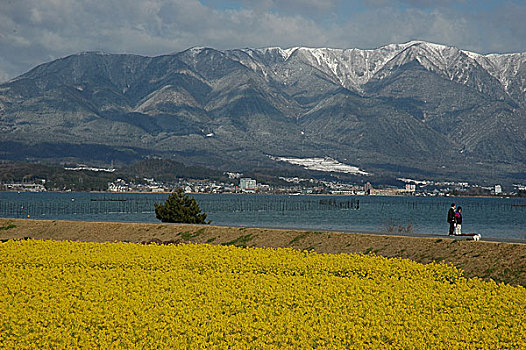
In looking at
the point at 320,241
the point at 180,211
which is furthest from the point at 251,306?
the point at 180,211

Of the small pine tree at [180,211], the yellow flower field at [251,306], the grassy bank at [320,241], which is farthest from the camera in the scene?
the small pine tree at [180,211]

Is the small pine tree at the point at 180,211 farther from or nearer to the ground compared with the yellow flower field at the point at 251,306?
farther from the ground

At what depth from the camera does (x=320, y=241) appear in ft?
149

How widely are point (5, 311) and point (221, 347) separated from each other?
275 inches

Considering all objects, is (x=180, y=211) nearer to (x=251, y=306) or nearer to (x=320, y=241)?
(x=320, y=241)

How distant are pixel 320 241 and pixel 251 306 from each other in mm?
23284

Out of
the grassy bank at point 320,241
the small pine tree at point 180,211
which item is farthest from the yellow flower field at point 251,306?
→ the small pine tree at point 180,211

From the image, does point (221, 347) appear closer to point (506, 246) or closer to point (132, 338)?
point (132, 338)

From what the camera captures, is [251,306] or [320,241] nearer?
[251,306]

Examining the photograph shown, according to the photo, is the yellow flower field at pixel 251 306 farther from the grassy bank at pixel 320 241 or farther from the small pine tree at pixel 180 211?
the small pine tree at pixel 180 211

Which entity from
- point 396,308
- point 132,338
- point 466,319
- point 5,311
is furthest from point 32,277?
point 466,319

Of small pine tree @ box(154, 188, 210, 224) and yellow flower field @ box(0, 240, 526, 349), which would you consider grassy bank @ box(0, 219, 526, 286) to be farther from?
small pine tree @ box(154, 188, 210, 224)

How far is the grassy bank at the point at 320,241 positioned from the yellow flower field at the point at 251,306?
531 cm

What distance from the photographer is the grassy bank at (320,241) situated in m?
35.1
